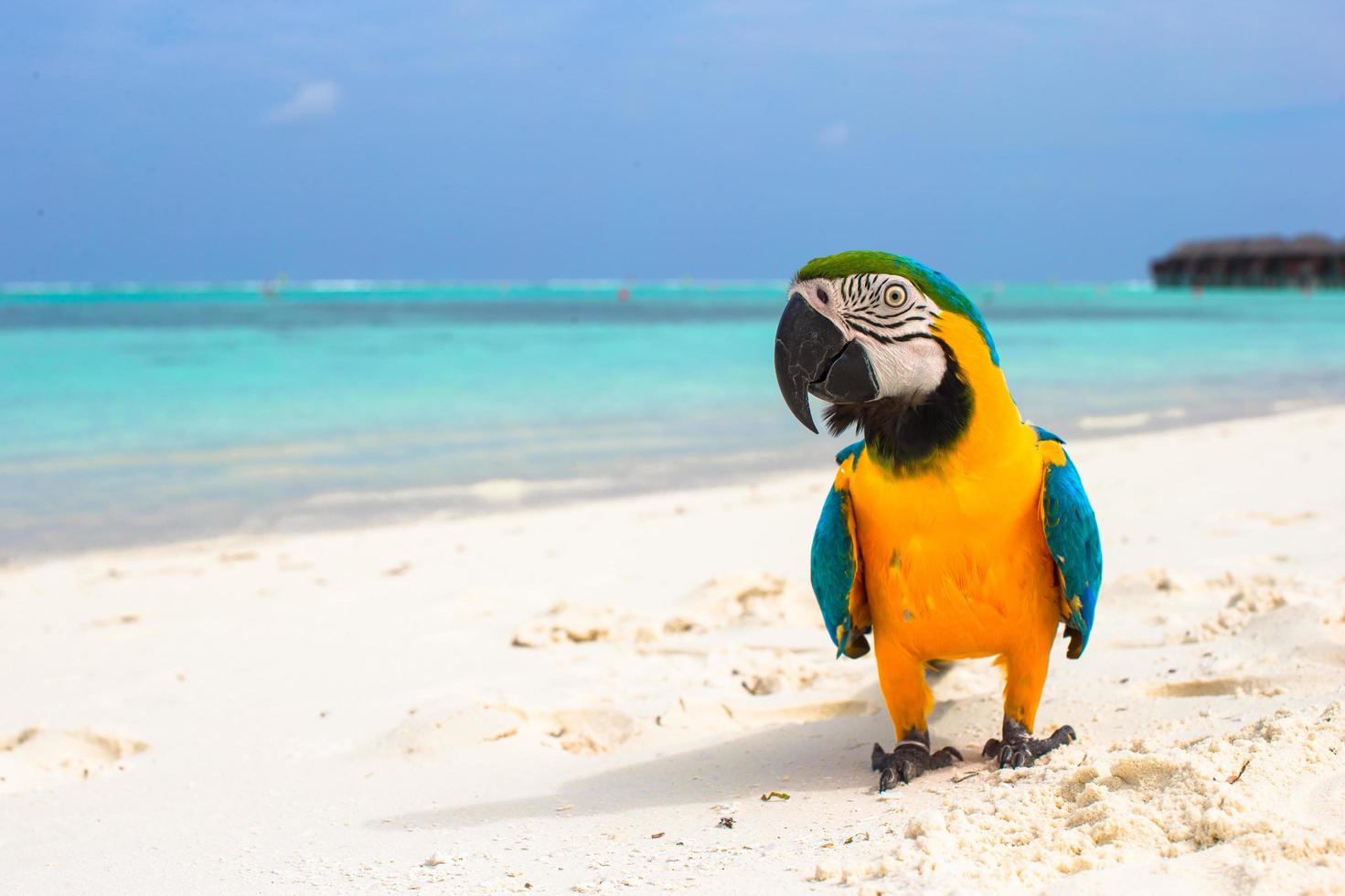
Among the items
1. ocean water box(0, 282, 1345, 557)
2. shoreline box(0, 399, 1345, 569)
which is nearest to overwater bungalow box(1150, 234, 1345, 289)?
ocean water box(0, 282, 1345, 557)

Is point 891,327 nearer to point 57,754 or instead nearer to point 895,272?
point 895,272

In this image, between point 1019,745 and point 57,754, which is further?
point 57,754

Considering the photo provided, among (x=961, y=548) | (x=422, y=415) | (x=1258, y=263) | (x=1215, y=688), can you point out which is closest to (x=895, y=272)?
(x=961, y=548)

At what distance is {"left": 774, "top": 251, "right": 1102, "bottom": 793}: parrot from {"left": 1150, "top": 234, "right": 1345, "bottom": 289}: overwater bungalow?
264 feet

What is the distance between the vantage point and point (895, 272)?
2.45 metres

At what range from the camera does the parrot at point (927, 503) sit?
2.44 m

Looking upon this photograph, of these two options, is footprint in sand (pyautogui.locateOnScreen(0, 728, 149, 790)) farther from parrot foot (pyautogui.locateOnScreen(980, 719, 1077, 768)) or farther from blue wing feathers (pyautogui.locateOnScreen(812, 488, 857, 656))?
parrot foot (pyautogui.locateOnScreen(980, 719, 1077, 768))

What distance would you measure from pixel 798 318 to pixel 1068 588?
860 millimetres

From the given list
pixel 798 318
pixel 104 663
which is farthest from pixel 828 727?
pixel 104 663

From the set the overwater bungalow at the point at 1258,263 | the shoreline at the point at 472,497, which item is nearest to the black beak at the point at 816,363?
the shoreline at the point at 472,497

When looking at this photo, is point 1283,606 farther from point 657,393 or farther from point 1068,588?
point 657,393

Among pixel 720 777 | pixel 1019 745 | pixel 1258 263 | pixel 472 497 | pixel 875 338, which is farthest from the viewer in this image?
pixel 1258 263

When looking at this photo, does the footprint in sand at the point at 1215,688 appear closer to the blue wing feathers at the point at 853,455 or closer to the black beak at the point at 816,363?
the blue wing feathers at the point at 853,455

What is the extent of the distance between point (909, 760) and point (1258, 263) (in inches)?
3483
